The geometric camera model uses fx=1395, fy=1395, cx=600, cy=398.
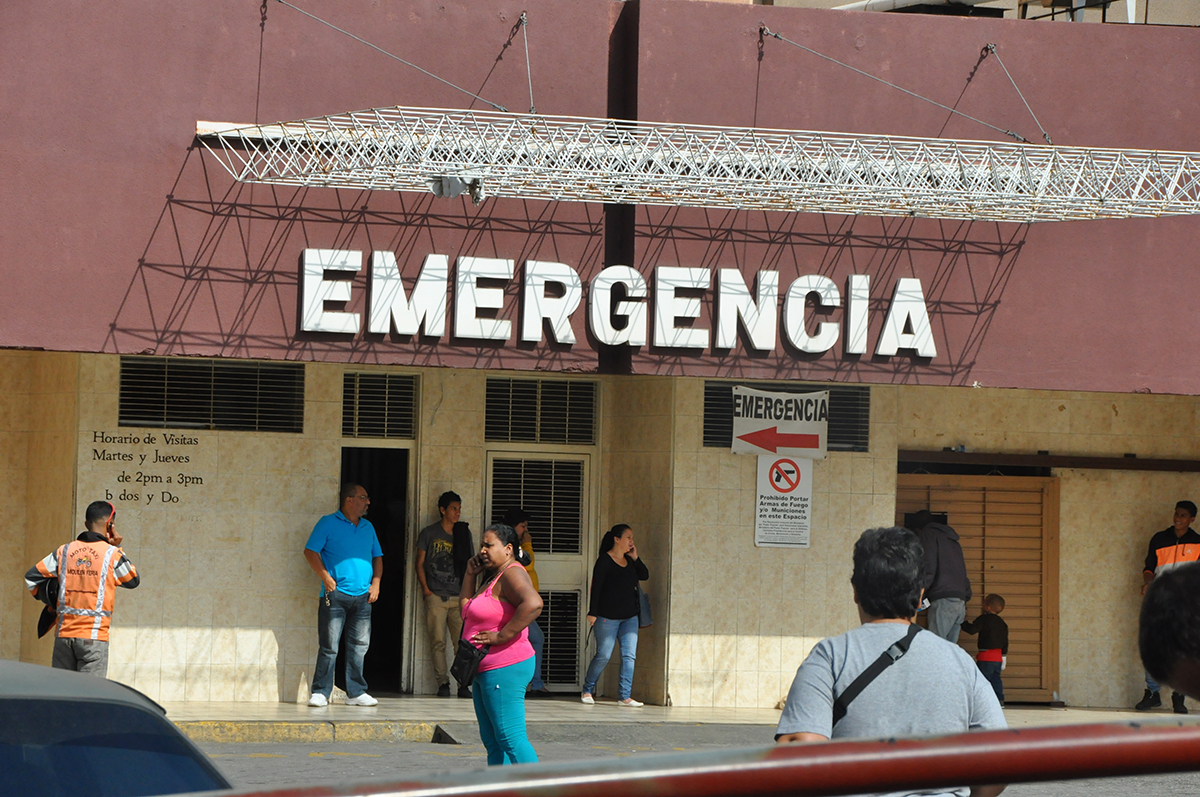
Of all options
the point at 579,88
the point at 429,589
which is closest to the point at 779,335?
the point at 579,88

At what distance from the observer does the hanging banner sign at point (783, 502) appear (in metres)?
13.8

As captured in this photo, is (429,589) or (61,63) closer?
(61,63)

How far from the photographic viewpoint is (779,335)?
12.9m

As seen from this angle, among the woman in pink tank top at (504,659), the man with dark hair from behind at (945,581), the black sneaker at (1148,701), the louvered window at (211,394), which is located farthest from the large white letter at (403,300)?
the black sneaker at (1148,701)

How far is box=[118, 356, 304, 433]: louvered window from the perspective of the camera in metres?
13.1

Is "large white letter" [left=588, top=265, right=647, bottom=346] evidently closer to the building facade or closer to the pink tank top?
the building facade

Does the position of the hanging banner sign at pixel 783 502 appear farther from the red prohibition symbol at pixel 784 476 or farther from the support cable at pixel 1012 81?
the support cable at pixel 1012 81

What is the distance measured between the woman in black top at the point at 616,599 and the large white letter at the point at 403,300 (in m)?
2.78

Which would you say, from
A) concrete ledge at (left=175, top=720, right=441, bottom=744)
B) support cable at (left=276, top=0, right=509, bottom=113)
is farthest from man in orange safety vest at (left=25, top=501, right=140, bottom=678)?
support cable at (left=276, top=0, right=509, bottom=113)

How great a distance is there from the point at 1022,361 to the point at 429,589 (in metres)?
6.18

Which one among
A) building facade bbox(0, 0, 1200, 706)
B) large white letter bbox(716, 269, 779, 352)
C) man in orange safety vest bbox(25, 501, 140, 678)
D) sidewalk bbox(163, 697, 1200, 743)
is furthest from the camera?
large white letter bbox(716, 269, 779, 352)

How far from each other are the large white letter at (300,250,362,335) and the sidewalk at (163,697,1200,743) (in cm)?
337

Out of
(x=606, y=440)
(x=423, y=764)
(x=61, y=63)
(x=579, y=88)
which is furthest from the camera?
(x=606, y=440)

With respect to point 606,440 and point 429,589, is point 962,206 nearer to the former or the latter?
point 606,440
